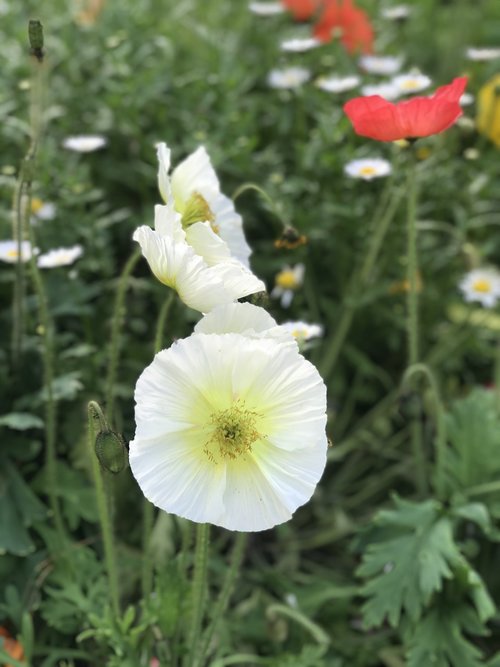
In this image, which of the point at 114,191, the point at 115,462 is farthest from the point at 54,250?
the point at 115,462

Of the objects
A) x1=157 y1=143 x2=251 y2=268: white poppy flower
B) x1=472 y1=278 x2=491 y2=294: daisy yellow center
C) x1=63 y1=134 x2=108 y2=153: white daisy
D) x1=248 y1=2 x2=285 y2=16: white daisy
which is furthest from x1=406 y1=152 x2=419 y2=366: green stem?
x1=248 y1=2 x2=285 y2=16: white daisy

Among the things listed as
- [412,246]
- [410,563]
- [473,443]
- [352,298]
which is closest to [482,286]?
[352,298]

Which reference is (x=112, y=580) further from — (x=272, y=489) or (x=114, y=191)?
(x=114, y=191)

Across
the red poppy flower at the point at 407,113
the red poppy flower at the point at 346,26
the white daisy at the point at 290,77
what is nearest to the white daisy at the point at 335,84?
the white daisy at the point at 290,77

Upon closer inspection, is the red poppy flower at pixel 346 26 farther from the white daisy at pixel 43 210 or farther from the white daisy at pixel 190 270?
the white daisy at pixel 190 270

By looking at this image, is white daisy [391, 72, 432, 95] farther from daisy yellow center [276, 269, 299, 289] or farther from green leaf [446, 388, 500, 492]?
green leaf [446, 388, 500, 492]

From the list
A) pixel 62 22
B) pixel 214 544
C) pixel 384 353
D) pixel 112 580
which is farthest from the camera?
pixel 62 22

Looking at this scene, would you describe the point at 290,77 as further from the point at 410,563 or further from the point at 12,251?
the point at 410,563

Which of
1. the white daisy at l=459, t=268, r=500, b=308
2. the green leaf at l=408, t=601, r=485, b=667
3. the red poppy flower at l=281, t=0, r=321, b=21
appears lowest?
the green leaf at l=408, t=601, r=485, b=667
